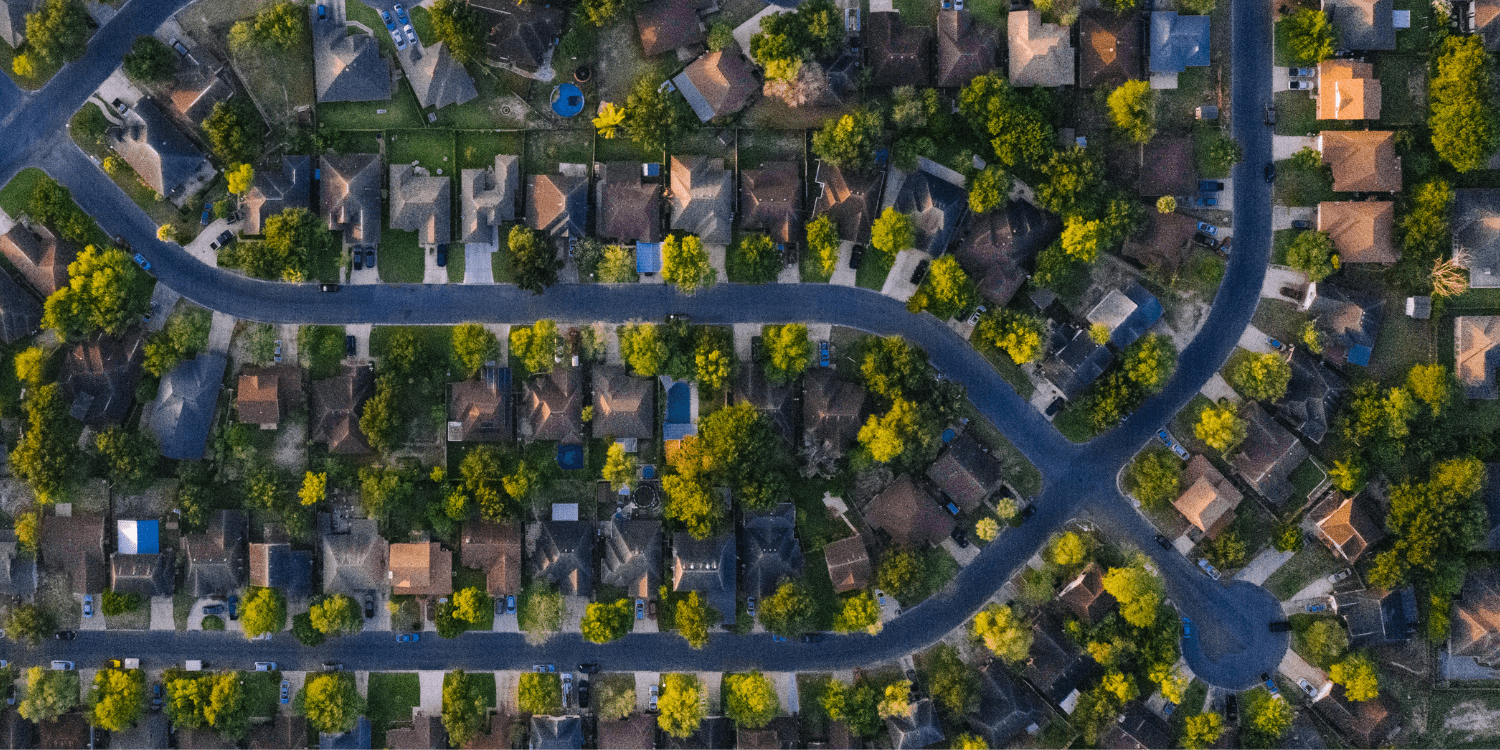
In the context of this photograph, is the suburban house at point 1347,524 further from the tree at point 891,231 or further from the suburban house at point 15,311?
the suburban house at point 15,311

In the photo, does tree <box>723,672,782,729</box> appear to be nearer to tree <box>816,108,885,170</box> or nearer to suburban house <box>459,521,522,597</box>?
suburban house <box>459,521,522,597</box>

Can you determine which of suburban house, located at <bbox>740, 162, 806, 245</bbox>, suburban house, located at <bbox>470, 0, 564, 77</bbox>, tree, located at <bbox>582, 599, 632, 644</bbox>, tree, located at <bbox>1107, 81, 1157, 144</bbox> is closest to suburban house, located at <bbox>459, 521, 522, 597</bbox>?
tree, located at <bbox>582, 599, 632, 644</bbox>

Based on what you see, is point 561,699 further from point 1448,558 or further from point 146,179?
point 1448,558

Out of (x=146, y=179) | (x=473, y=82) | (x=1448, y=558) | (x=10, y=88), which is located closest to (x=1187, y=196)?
(x=1448, y=558)

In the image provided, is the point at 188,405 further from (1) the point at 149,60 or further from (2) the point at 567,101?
(2) the point at 567,101

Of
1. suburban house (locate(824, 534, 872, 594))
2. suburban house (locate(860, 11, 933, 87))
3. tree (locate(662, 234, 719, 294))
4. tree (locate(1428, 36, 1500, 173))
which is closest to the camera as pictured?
tree (locate(662, 234, 719, 294))

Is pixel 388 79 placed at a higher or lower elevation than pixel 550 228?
higher

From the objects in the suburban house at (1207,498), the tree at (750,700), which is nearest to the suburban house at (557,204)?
the tree at (750,700)
